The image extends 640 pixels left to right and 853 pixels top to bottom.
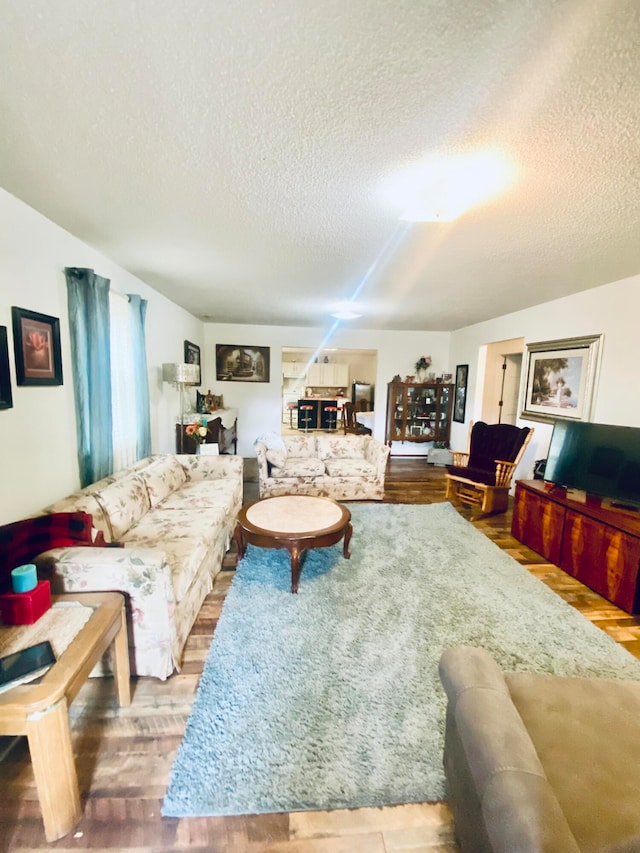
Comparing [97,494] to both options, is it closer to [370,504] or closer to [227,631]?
[227,631]

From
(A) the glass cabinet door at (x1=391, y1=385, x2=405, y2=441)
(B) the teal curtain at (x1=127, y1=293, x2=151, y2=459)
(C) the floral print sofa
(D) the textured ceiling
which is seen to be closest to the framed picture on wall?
(A) the glass cabinet door at (x1=391, y1=385, x2=405, y2=441)

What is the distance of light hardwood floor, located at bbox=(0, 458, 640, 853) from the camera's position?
110 cm

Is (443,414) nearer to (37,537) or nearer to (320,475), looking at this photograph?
(320,475)

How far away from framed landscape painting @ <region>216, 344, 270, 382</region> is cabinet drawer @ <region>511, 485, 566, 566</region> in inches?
178

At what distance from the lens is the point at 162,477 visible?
2.99m

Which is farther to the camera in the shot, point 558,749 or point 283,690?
point 283,690

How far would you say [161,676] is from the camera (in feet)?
5.49

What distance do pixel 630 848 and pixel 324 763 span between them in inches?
36.9

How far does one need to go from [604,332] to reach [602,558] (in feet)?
6.81

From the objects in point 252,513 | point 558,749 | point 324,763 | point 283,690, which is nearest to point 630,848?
point 558,749

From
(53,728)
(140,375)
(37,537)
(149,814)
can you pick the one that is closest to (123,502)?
(37,537)

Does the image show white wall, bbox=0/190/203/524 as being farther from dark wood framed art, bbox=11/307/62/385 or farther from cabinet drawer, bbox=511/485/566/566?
cabinet drawer, bbox=511/485/566/566

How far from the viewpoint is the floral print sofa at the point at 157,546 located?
1.61 m

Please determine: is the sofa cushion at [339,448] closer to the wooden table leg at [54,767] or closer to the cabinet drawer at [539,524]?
the cabinet drawer at [539,524]
